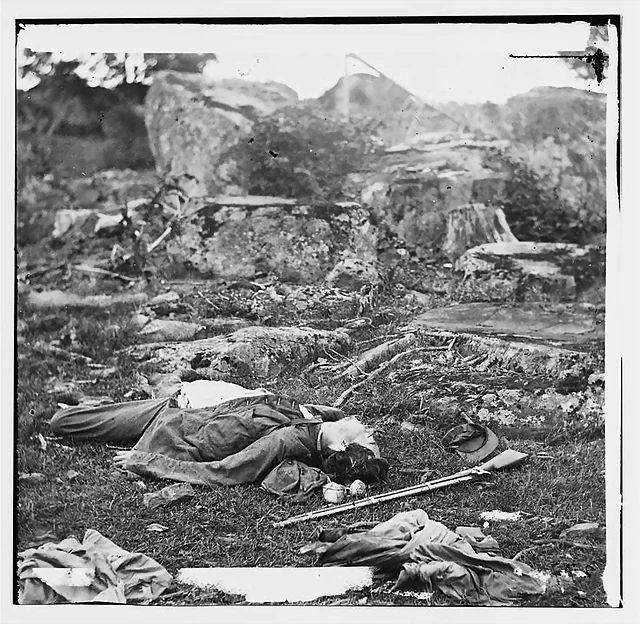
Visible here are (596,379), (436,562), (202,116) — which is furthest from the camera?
(202,116)

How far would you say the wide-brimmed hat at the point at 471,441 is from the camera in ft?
11.3

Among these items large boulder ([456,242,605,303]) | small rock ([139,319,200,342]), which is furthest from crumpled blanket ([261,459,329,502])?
large boulder ([456,242,605,303])

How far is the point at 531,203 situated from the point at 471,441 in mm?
1288

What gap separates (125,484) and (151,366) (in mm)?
610

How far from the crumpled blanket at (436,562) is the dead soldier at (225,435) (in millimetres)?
297

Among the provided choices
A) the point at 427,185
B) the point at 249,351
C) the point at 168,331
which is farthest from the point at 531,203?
the point at 168,331

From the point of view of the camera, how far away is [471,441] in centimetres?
345

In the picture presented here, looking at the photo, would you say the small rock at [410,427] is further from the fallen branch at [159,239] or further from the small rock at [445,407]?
the fallen branch at [159,239]

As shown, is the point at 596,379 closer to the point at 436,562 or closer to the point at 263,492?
the point at 436,562

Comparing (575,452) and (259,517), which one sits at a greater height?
(575,452)

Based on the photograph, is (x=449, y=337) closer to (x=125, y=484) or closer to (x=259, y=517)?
(x=259, y=517)

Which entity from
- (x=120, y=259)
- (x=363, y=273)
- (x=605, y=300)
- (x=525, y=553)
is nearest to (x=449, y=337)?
(x=363, y=273)

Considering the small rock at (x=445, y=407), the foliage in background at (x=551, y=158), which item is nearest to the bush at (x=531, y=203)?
the foliage in background at (x=551, y=158)

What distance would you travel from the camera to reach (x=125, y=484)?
11.2 ft
